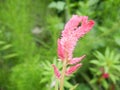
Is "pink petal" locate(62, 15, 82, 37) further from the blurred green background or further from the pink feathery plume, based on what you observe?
the blurred green background

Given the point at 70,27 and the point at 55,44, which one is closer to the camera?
the point at 70,27

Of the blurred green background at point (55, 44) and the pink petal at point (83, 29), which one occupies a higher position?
the blurred green background at point (55, 44)

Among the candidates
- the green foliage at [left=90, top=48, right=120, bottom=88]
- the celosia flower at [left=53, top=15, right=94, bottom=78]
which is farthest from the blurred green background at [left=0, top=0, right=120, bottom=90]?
the celosia flower at [left=53, top=15, right=94, bottom=78]

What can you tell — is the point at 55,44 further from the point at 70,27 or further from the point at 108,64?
the point at 70,27

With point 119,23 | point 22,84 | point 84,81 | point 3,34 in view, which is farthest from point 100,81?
point 3,34

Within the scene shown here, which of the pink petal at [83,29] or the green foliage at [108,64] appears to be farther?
the green foliage at [108,64]

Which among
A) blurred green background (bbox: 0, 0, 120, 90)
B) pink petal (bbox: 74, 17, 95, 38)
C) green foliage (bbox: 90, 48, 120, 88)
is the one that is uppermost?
blurred green background (bbox: 0, 0, 120, 90)

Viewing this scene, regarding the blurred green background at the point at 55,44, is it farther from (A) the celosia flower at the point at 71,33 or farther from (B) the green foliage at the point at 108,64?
(A) the celosia flower at the point at 71,33

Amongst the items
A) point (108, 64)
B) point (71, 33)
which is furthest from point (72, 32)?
point (108, 64)

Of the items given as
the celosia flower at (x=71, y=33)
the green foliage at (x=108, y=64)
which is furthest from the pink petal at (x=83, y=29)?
the green foliage at (x=108, y=64)

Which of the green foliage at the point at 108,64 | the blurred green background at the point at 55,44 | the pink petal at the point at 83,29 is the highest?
the blurred green background at the point at 55,44

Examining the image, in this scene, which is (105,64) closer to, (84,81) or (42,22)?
(84,81)

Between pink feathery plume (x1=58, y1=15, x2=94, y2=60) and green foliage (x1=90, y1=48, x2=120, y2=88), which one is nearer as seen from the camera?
pink feathery plume (x1=58, y1=15, x2=94, y2=60)
